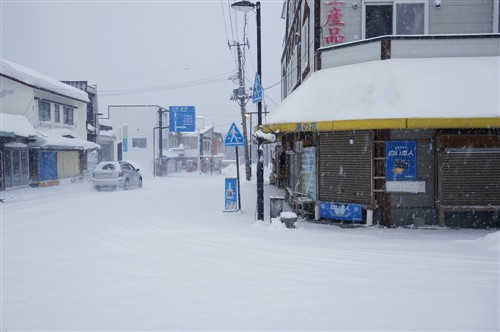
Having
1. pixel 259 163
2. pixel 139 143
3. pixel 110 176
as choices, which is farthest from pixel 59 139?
pixel 139 143

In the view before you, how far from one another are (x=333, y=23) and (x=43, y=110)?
21991 millimetres

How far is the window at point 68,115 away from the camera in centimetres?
3001

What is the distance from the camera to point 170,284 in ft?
20.7

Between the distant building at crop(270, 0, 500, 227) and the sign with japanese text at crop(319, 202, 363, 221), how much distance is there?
3 cm

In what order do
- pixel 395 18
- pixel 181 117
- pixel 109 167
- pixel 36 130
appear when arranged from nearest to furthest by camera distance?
1. pixel 395 18
2. pixel 109 167
3. pixel 36 130
4. pixel 181 117

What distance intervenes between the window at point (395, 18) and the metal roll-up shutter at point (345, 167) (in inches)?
145

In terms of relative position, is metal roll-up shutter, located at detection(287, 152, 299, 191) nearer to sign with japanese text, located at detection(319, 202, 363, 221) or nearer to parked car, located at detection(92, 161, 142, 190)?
sign with japanese text, located at detection(319, 202, 363, 221)

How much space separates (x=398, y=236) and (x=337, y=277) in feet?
12.8

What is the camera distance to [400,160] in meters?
10.8

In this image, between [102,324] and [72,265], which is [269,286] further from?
[72,265]

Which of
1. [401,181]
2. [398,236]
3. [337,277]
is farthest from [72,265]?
[401,181]

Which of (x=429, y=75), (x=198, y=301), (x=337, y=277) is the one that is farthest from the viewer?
(x=429, y=75)

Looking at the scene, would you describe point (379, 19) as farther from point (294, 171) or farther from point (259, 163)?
point (294, 171)

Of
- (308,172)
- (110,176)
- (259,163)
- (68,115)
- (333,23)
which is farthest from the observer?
(68,115)
